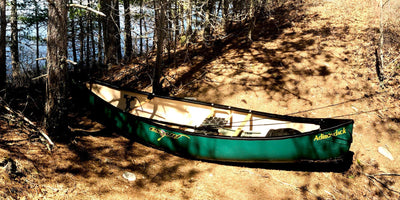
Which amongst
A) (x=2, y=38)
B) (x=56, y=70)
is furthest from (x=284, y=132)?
(x=2, y=38)

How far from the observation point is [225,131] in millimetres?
6594

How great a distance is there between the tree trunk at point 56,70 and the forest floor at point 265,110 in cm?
54

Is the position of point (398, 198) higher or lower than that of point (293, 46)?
lower

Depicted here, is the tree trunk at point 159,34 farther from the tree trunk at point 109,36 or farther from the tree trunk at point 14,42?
the tree trunk at point 14,42

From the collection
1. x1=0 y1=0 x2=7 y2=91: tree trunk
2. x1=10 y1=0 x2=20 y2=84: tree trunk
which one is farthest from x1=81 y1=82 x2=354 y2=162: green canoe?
x1=10 y1=0 x2=20 y2=84: tree trunk

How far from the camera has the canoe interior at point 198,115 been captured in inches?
251

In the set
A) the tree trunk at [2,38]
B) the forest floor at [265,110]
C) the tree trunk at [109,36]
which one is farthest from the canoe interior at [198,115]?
the tree trunk at [109,36]

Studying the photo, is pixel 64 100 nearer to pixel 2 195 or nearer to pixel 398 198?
pixel 2 195

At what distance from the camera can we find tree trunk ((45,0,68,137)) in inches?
211

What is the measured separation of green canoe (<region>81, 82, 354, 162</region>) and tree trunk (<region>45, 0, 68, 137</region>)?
1528mm

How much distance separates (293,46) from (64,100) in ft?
33.0

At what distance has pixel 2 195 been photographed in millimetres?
3795

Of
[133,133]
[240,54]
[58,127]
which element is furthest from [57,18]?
[240,54]

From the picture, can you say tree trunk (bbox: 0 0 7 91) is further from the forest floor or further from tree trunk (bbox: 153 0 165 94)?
tree trunk (bbox: 153 0 165 94)
